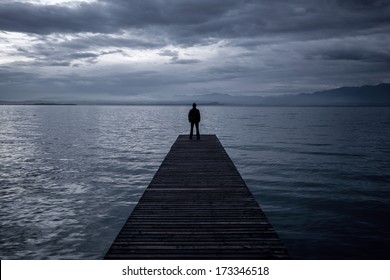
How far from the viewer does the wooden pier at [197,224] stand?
601 cm

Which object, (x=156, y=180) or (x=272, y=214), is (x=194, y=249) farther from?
(x=272, y=214)

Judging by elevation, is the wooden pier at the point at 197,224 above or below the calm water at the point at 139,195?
above

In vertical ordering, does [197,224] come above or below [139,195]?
above

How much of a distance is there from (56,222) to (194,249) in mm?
6896

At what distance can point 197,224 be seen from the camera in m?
7.40

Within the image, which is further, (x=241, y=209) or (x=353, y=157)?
(x=353, y=157)

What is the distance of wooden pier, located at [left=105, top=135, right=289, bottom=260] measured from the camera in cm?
601

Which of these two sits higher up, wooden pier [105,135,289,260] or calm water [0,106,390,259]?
wooden pier [105,135,289,260]

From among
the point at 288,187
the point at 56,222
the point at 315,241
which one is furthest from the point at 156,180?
the point at 288,187

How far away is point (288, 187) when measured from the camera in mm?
15742

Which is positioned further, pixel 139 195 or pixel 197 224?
pixel 139 195

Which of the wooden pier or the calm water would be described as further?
the calm water
